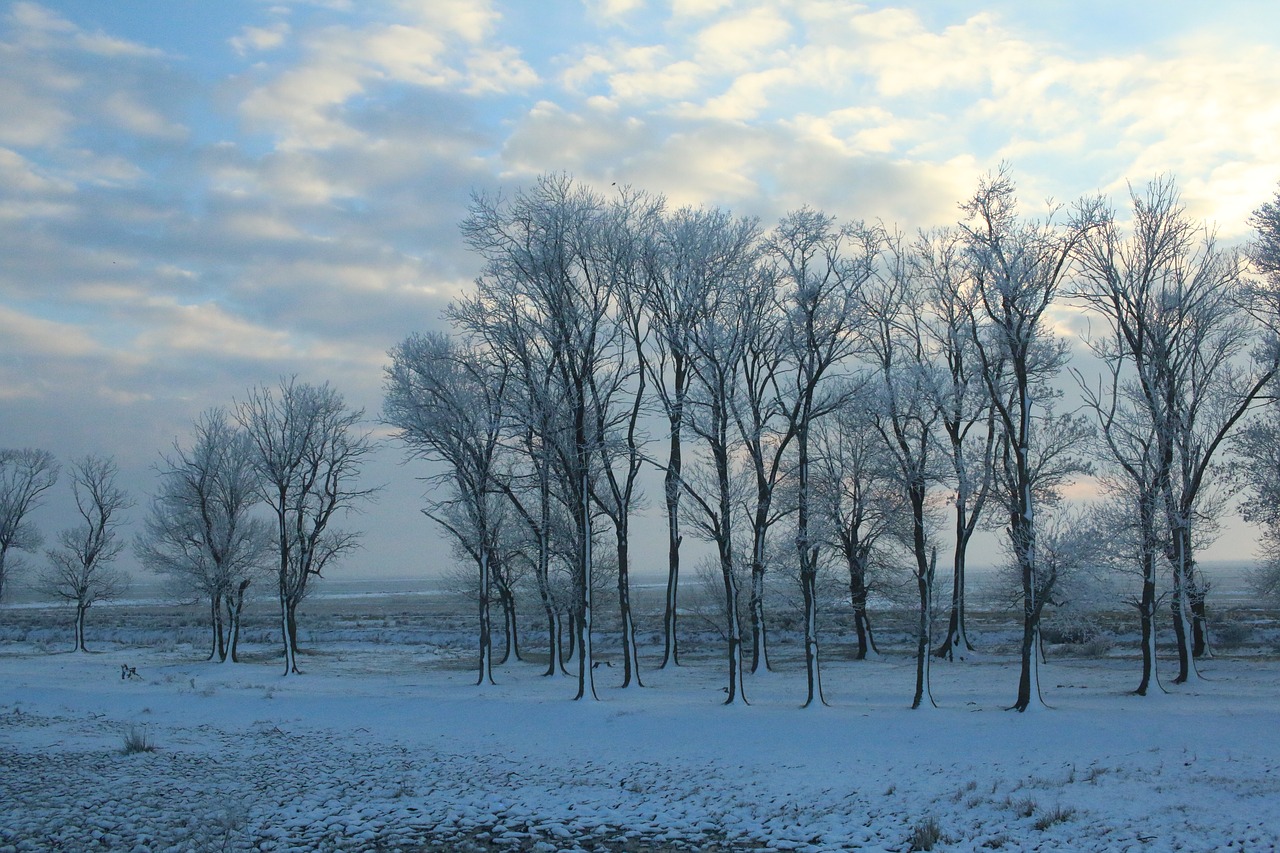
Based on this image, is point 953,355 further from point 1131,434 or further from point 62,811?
point 62,811

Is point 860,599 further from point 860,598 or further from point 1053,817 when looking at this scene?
point 1053,817

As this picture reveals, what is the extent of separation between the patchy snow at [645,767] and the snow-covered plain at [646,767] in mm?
67

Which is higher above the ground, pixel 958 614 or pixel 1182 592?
pixel 1182 592

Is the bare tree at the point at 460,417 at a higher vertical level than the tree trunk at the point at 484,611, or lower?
higher

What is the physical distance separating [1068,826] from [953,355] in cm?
2027

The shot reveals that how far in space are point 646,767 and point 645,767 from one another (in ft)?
0.07

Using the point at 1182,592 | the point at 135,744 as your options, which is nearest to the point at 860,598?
the point at 1182,592

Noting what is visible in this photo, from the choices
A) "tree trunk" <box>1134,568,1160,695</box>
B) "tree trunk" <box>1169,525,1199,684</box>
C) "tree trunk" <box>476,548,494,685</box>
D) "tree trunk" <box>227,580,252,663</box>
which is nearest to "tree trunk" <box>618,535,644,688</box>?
"tree trunk" <box>476,548,494,685</box>

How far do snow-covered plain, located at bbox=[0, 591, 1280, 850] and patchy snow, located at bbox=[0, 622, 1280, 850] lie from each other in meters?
0.07

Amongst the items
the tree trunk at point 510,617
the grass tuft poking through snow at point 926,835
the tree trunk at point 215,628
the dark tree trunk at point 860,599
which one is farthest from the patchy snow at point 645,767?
the tree trunk at point 215,628

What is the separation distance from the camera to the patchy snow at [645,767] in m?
10.2

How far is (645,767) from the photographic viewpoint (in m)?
14.8

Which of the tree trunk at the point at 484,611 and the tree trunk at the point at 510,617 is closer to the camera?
the tree trunk at the point at 484,611

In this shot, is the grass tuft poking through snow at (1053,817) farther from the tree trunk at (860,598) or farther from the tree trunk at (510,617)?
the tree trunk at (510,617)
